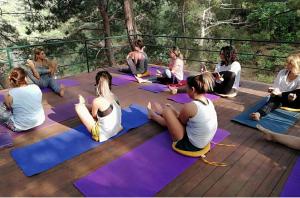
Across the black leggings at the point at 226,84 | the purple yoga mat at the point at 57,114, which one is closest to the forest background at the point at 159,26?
the black leggings at the point at 226,84

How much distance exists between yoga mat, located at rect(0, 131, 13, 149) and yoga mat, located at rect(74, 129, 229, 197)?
1.17 meters

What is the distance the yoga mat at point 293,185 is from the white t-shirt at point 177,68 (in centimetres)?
286

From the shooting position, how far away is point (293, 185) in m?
2.34

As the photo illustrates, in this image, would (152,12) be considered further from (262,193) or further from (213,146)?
(262,193)

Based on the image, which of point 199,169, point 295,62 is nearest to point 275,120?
point 295,62

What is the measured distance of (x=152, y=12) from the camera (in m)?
13.3

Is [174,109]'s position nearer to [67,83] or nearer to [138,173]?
[138,173]

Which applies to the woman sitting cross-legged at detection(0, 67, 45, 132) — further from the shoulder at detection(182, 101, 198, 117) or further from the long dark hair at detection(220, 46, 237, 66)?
the long dark hair at detection(220, 46, 237, 66)

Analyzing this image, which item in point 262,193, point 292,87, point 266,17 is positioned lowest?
point 262,193

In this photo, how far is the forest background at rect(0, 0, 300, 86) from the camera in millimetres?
11766

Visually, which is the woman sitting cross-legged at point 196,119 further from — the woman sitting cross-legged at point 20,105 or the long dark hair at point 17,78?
the long dark hair at point 17,78

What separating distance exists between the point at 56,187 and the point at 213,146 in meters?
1.72

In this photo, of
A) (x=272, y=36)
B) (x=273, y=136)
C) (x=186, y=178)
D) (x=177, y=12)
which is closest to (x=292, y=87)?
(x=273, y=136)

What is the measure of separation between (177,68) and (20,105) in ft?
9.38
